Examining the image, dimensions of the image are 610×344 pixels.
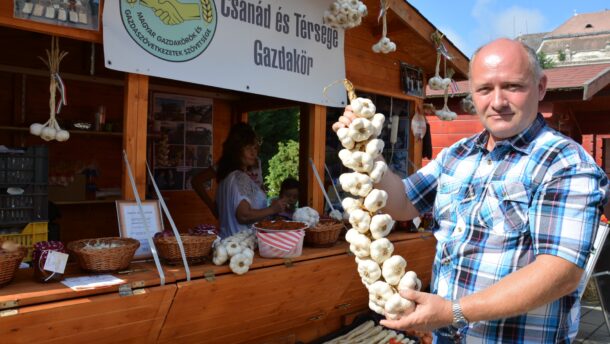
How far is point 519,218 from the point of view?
66.1 inches

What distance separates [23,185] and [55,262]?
2.29 feet

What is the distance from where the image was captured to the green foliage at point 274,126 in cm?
1359

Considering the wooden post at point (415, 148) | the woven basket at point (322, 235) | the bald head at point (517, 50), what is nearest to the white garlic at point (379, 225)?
A: the bald head at point (517, 50)

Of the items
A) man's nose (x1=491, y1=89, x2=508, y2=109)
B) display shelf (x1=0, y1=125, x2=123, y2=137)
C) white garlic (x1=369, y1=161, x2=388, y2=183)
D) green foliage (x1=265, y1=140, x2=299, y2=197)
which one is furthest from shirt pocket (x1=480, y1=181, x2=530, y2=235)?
green foliage (x1=265, y1=140, x2=299, y2=197)

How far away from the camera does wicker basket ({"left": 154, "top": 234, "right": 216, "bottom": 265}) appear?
9.86ft

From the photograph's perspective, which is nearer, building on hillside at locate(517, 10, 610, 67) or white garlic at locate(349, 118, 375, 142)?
white garlic at locate(349, 118, 375, 142)

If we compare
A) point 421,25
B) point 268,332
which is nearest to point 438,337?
point 268,332

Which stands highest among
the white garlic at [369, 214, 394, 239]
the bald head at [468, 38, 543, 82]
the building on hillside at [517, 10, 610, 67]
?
the building on hillside at [517, 10, 610, 67]

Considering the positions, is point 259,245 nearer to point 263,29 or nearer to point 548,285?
point 263,29

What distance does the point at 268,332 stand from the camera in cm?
377

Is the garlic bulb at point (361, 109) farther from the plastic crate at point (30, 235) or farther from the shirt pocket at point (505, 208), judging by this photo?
the plastic crate at point (30, 235)

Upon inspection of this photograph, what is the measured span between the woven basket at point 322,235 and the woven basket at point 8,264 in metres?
2.12

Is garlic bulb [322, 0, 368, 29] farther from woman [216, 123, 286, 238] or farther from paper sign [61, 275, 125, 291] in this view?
paper sign [61, 275, 125, 291]

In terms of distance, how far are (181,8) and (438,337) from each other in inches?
105
